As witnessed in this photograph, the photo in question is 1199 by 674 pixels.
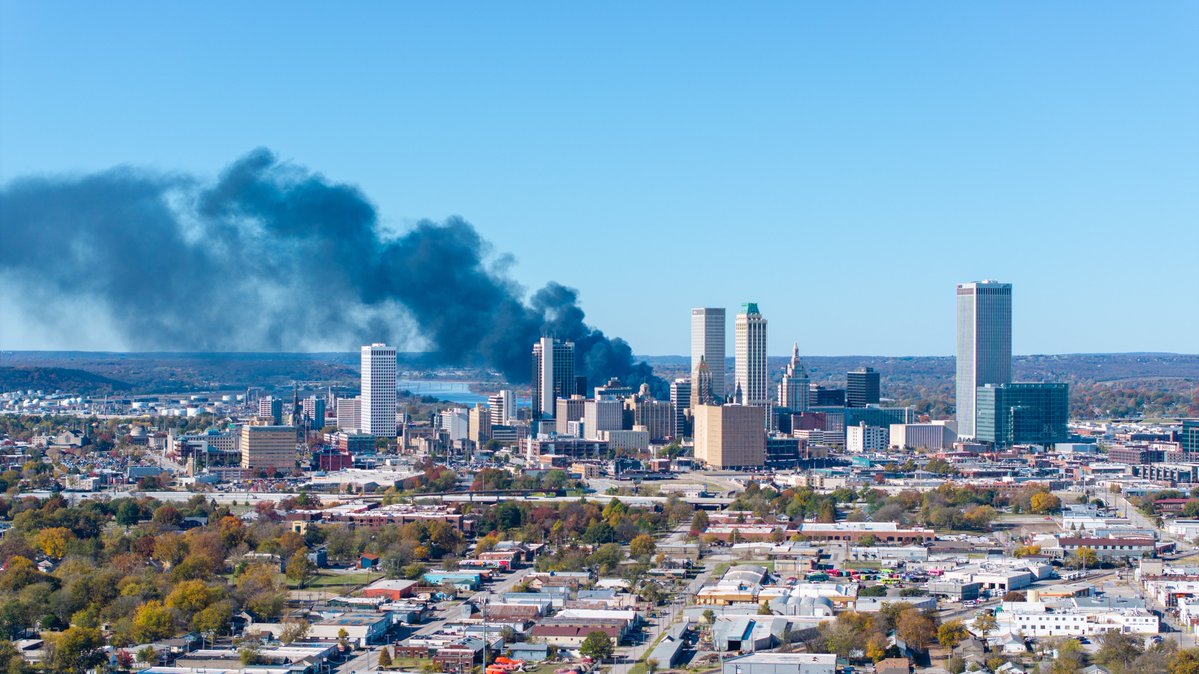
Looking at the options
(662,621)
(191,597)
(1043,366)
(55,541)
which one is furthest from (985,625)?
(1043,366)

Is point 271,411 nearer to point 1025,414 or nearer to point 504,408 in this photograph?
point 504,408

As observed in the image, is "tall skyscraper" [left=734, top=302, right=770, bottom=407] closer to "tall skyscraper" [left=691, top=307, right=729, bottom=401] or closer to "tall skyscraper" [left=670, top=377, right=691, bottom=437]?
"tall skyscraper" [left=670, top=377, right=691, bottom=437]

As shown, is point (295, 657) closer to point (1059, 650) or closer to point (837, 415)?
point (1059, 650)

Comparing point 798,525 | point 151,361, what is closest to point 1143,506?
point 798,525

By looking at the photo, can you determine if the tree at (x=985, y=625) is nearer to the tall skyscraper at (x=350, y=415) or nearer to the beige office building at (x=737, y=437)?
the beige office building at (x=737, y=437)

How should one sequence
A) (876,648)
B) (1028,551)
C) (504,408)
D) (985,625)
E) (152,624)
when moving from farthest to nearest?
(504,408)
(1028,551)
(985,625)
(152,624)
(876,648)

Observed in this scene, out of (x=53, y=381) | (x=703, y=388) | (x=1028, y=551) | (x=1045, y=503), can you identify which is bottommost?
(x=1028, y=551)
